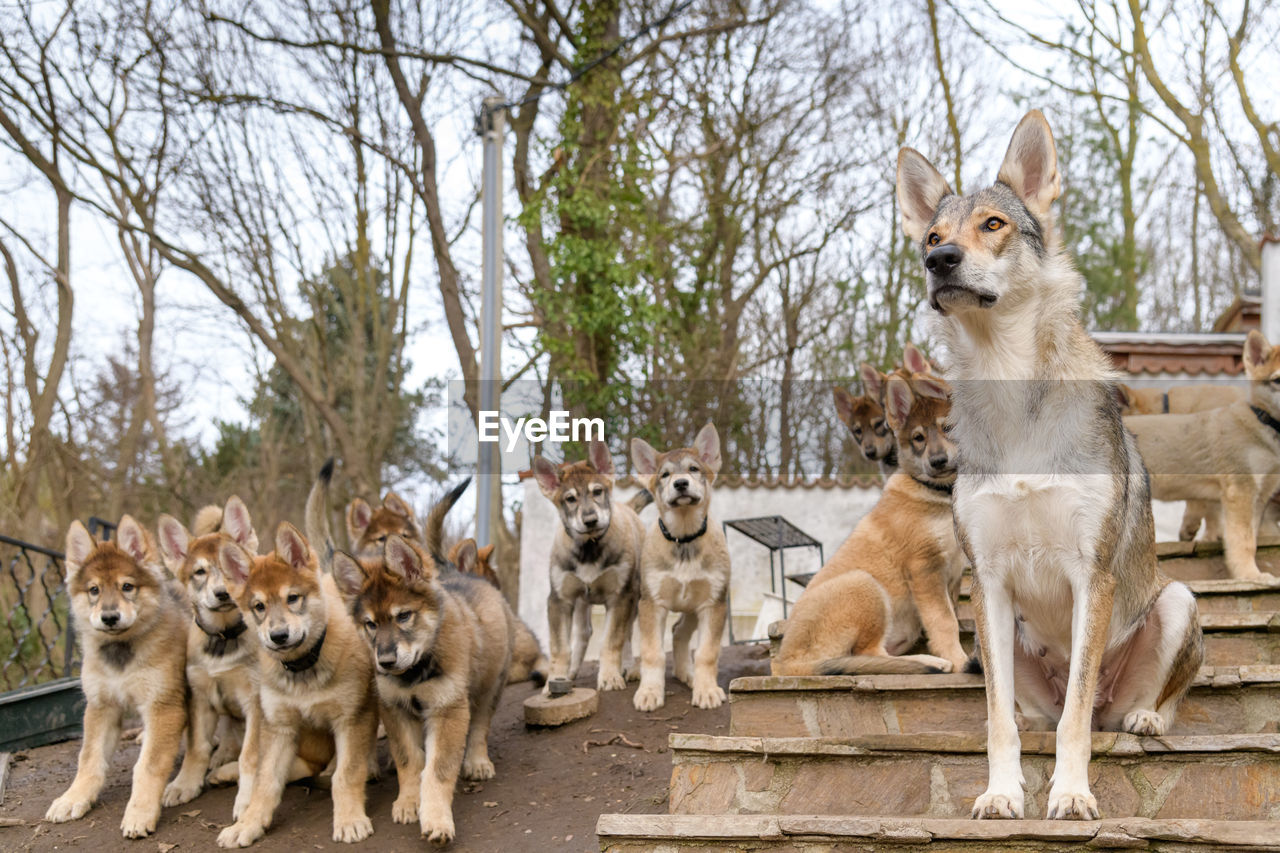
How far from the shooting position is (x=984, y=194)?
3.48m

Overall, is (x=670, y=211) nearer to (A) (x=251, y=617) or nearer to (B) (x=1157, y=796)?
(A) (x=251, y=617)

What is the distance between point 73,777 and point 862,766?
5.75 meters

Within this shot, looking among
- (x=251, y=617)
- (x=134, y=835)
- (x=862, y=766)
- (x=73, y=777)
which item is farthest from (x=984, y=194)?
(x=73, y=777)

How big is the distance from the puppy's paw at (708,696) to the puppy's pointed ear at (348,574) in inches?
90.4

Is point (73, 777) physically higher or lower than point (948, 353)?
lower

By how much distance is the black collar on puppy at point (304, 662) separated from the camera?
5.58m

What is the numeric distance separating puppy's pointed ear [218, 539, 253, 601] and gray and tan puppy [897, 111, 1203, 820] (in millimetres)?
4017

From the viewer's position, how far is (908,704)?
13.7 feet

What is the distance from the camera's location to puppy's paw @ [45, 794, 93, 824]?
19.1 feet

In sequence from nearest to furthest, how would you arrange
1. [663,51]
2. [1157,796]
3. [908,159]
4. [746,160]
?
[1157,796] < [908,159] < [663,51] < [746,160]

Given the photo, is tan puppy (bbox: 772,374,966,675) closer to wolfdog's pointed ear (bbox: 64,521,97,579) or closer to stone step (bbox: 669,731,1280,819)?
stone step (bbox: 669,731,1280,819)

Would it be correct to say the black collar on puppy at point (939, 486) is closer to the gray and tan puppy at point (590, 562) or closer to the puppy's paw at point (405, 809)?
the gray and tan puppy at point (590, 562)

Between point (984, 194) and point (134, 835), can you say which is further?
point (134, 835)
